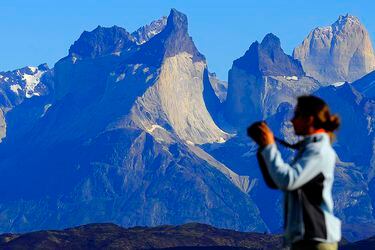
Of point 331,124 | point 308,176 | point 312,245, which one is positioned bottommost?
point 312,245

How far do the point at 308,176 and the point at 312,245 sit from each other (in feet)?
2.88

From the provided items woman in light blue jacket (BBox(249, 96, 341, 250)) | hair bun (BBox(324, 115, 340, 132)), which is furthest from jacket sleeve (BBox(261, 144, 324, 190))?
hair bun (BBox(324, 115, 340, 132))

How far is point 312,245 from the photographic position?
15.4 m

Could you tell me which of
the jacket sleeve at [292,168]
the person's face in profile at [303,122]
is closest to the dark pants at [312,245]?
the jacket sleeve at [292,168]

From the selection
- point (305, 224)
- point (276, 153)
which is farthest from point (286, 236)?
point (276, 153)

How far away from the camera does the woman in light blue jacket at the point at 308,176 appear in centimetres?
1496

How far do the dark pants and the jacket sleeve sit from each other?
775 millimetres

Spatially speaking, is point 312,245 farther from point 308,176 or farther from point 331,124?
point 331,124

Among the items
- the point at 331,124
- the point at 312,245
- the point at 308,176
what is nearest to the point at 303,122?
the point at 331,124

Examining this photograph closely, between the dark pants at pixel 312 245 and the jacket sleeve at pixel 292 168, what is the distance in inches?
30.5

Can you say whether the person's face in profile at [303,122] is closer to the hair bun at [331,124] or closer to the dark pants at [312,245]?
the hair bun at [331,124]

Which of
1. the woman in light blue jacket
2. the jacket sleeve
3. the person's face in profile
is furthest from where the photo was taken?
the person's face in profile

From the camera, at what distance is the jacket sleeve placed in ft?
48.5

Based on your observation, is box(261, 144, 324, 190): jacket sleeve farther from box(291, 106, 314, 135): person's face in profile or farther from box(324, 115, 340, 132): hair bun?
box(324, 115, 340, 132): hair bun
